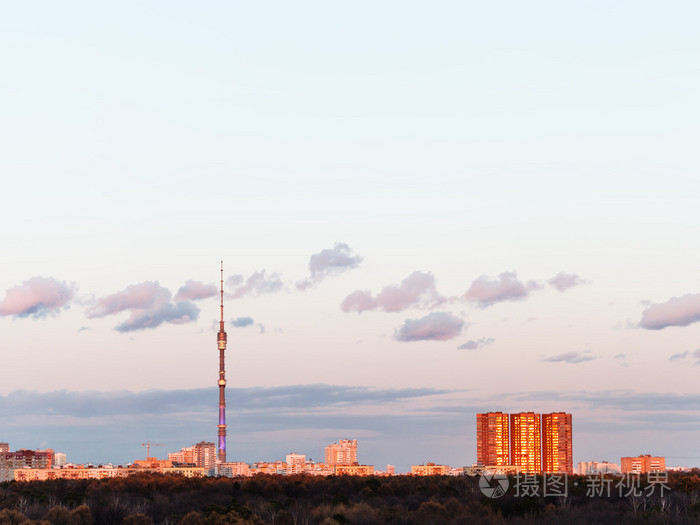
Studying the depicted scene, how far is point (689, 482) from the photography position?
39.2 m

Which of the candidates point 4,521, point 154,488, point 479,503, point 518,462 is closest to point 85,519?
point 4,521

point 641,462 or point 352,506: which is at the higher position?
point 352,506

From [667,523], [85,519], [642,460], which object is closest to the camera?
[667,523]

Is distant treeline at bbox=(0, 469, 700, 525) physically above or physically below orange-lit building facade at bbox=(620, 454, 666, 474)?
above

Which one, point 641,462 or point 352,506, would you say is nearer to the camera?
point 352,506

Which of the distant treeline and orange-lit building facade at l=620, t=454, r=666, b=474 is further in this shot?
orange-lit building facade at l=620, t=454, r=666, b=474

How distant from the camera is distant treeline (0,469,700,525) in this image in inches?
976

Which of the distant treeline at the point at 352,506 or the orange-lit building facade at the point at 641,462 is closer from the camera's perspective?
the distant treeline at the point at 352,506

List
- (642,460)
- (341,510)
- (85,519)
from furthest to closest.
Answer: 1. (642,460)
2. (341,510)
3. (85,519)

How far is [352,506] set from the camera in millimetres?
29312

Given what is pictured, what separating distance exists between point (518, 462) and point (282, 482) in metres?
161

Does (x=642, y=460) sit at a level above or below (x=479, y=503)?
below

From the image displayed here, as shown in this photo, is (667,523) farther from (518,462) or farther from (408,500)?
(518,462)

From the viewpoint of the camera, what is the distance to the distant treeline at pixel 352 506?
24.8 meters
